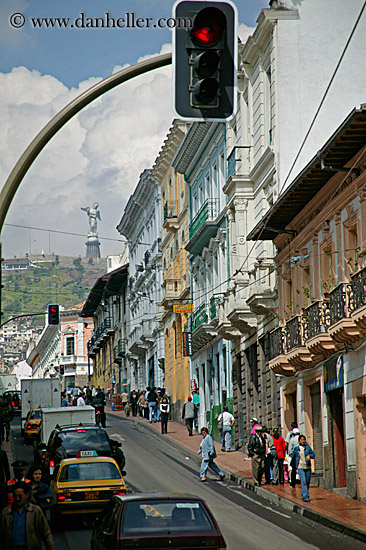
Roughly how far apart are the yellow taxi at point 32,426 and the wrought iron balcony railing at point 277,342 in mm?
15199

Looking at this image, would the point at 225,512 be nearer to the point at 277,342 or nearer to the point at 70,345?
the point at 277,342

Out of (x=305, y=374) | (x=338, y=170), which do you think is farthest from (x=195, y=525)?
(x=305, y=374)

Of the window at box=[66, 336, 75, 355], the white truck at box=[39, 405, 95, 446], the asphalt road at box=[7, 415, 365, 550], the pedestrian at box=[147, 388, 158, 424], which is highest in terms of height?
the window at box=[66, 336, 75, 355]

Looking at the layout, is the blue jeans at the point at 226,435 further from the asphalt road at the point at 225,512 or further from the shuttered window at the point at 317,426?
the shuttered window at the point at 317,426

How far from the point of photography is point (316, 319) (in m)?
26.3

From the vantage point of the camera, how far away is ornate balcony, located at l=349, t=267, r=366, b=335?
73.1 feet

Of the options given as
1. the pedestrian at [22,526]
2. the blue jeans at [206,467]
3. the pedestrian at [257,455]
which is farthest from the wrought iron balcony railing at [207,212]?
the pedestrian at [22,526]

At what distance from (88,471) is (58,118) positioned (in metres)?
12.5

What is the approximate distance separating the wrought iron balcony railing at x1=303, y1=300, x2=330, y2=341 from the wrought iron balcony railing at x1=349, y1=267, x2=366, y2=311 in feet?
6.13

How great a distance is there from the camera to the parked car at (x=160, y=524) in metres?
12.4

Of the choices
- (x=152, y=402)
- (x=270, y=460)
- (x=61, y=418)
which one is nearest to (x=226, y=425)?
(x=61, y=418)

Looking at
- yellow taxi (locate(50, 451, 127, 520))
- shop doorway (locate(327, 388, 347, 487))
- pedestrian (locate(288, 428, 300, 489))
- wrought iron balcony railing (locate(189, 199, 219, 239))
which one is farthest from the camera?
wrought iron balcony railing (locate(189, 199, 219, 239))

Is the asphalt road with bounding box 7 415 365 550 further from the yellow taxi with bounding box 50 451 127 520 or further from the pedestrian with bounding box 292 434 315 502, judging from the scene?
the pedestrian with bounding box 292 434 315 502

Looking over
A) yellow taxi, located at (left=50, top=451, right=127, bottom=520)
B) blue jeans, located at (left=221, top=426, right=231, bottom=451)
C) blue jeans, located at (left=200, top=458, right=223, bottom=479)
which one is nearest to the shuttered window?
blue jeans, located at (left=200, top=458, right=223, bottom=479)
